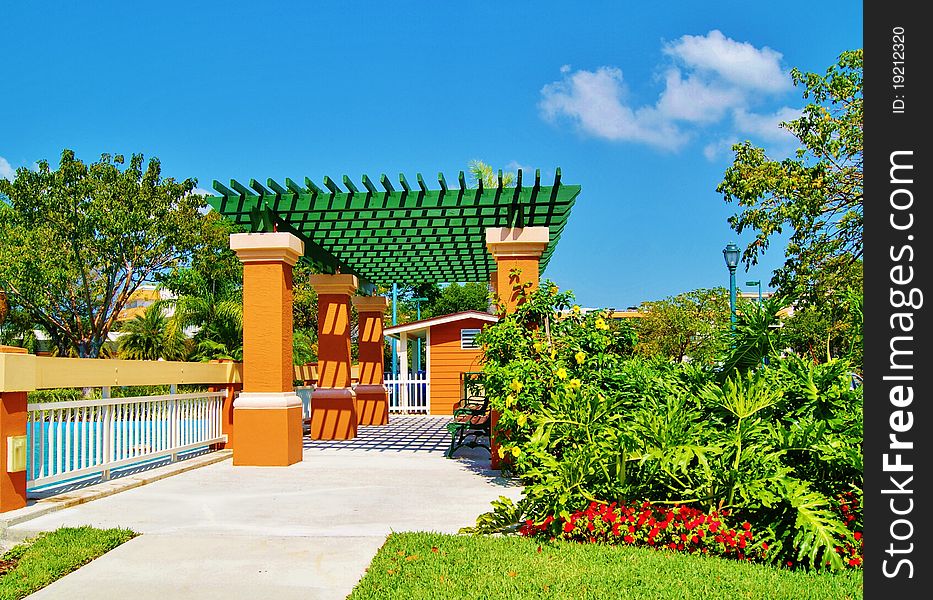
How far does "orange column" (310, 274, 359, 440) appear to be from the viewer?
1361cm

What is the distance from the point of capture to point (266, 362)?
31.2 ft

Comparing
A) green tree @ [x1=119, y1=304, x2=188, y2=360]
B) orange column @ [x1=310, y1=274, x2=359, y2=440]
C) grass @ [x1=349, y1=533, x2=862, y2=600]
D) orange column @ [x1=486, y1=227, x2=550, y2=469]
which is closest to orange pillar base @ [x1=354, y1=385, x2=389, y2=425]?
orange column @ [x1=310, y1=274, x2=359, y2=440]

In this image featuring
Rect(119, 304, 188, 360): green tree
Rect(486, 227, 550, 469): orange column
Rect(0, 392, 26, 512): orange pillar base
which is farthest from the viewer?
Rect(119, 304, 188, 360): green tree

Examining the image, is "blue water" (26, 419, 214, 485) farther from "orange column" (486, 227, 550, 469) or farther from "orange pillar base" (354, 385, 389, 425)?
"orange pillar base" (354, 385, 389, 425)

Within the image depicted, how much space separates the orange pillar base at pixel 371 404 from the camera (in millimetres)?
16375

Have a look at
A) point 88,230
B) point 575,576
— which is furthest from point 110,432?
point 88,230

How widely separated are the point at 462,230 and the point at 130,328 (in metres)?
18.0

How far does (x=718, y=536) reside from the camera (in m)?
4.54

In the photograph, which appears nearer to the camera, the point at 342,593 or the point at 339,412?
the point at 342,593

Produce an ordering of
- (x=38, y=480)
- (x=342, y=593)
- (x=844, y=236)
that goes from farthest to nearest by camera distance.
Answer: (x=844, y=236) < (x=38, y=480) < (x=342, y=593)

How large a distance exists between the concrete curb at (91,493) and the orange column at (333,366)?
3.80m

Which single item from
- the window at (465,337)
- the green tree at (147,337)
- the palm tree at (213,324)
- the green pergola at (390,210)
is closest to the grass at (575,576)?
the green pergola at (390,210)

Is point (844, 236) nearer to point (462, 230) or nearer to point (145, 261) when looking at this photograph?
point (462, 230)
